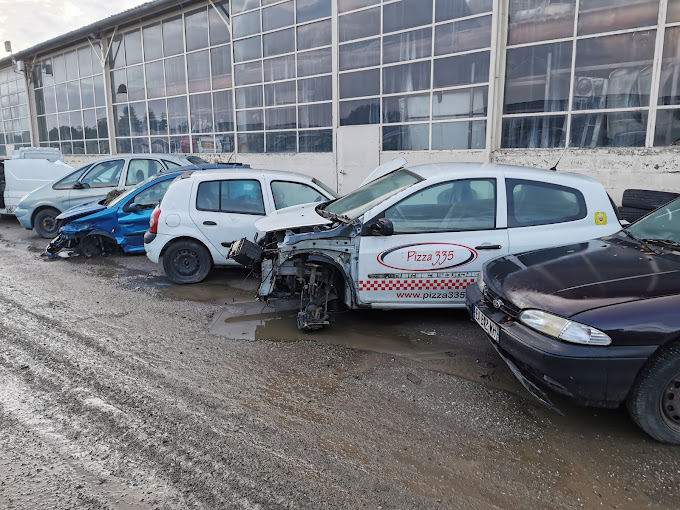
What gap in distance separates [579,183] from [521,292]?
7.01 ft

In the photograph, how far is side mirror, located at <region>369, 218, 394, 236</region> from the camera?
A: 4.49 meters

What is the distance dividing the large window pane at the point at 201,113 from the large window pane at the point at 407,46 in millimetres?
7805

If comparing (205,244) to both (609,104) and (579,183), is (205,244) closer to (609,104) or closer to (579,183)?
(579,183)

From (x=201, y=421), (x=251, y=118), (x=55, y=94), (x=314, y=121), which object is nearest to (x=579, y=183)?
(x=201, y=421)

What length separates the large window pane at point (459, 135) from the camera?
11.3 m

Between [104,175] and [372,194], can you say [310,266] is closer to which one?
[372,194]

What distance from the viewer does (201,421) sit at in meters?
3.21

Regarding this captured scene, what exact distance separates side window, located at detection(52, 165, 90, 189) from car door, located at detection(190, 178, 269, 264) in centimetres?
528

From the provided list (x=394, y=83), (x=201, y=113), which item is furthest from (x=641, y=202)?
(x=201, y=113)

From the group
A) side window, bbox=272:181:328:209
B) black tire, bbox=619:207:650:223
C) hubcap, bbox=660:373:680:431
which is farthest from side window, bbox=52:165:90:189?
hubcap, bbox=660:373:680:431

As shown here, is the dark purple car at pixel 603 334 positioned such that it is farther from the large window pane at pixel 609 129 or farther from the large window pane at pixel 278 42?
the large window pane at pixel 278 42

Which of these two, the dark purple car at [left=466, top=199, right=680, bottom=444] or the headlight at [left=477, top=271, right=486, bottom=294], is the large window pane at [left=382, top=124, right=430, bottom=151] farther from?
the dark purple car at [left=466, top=199, right=680, bottom=444]

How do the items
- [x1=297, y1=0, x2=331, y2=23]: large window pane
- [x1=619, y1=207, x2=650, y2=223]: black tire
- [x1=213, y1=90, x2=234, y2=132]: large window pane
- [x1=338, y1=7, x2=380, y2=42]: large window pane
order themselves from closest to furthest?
[x1=619, y1=207, x2=650, y2=223]: black tire → [x1=338, y1=7, x2=380, y2=42]: large window pane → [x1=297, y1=0, x2=331, y2=23]: large window pane → [x1=213, y1=90, x2=234, y2=132]: large window pane

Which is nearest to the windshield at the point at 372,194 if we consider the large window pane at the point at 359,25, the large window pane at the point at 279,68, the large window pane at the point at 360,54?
the large window pane at the point at 360,54
